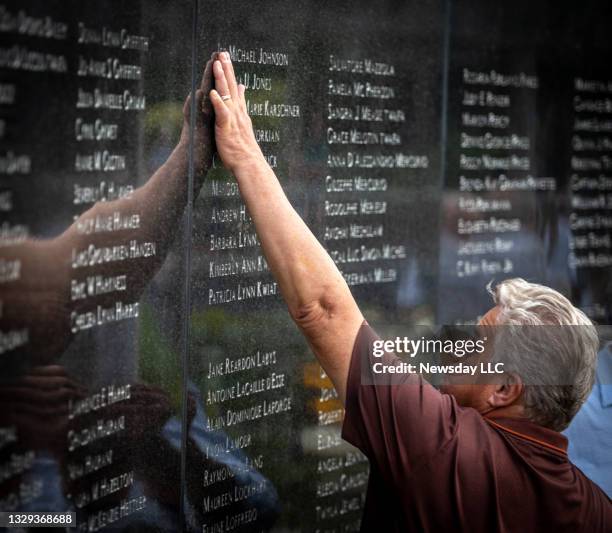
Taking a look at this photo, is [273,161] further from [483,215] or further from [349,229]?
[483,215]

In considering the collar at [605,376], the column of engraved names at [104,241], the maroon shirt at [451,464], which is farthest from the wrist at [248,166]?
the collar at [605,376]

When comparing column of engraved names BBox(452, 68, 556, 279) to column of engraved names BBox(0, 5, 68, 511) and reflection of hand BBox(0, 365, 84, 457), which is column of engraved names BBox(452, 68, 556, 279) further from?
column of engraved names BBox(0, 5, 68, 511)

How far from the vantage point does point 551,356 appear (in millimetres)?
2820

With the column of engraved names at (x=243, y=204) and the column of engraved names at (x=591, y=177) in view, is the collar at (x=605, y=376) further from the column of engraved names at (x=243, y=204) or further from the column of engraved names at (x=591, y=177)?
the column of engraved names at (x=591, y=177)

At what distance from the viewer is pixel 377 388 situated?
2766 mm

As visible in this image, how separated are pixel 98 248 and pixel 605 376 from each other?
1488 mm

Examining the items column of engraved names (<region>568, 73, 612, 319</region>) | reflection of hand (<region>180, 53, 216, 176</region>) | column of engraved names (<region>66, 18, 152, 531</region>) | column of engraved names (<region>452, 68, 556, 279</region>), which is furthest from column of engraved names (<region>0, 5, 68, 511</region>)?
column of engraved names (<region>568, 73, 612, 319</region>)

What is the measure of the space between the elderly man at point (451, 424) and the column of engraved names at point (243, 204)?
1.10ft

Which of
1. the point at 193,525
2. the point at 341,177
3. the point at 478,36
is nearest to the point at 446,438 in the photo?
the point at 193,525

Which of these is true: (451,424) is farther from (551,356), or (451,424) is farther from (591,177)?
(591,177)

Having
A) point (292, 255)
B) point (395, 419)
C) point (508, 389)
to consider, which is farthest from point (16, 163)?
point (508, 389)

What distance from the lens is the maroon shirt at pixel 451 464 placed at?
272 centimetres

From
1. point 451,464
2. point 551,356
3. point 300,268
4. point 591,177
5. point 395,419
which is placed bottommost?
point 451,464

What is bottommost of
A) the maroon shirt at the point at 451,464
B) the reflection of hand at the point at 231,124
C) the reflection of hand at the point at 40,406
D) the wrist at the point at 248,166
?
the maroon shirt at the point at 451,464
